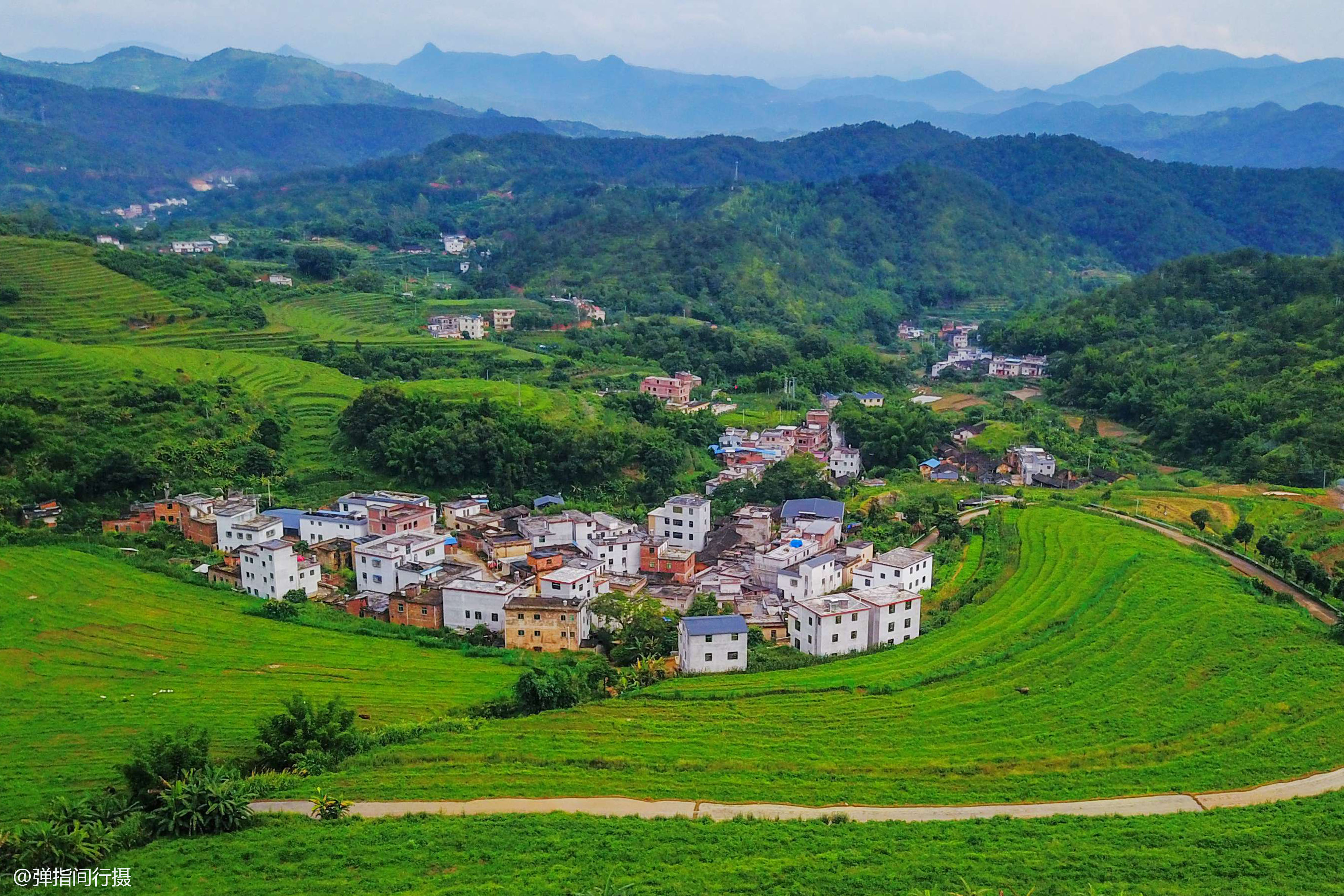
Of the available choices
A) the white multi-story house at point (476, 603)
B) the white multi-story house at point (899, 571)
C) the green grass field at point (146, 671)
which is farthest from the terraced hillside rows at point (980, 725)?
the white multi-story house at point (476, 603)

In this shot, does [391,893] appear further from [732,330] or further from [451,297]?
[451,297]

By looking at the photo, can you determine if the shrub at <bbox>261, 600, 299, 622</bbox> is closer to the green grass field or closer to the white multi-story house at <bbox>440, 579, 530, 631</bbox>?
the green grass field

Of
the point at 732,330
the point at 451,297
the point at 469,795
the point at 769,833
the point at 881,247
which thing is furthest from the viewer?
the point at 881,247

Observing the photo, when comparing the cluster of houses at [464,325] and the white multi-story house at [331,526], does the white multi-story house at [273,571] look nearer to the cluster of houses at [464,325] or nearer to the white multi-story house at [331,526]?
the white multi-story house at [331,526]

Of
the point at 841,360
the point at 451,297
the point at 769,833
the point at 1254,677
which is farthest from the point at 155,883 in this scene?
the point at 451,297

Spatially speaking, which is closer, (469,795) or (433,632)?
(469,795)
